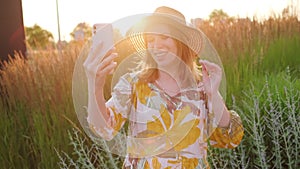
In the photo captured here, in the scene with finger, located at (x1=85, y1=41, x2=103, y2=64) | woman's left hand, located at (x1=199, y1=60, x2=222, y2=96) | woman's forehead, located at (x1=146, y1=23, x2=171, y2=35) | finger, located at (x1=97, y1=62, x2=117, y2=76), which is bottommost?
woman's left hand, located at (x1=199, y1=60, x2=222, y2=96)

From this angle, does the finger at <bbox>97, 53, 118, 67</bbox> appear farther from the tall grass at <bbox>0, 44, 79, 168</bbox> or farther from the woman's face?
the tall grass at <bbox>0, 44, 79, 168</bbox>

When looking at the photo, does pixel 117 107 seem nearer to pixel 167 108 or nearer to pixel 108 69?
pixel 167 108

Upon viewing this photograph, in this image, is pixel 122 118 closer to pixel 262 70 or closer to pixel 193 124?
pixel 193 124

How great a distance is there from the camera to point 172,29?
1.62 m

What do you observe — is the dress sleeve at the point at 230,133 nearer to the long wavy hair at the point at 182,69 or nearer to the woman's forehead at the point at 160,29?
the long wavy hair at the point at 182,69

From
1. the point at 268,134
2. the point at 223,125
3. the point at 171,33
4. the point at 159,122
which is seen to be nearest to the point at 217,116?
the point at 223,125

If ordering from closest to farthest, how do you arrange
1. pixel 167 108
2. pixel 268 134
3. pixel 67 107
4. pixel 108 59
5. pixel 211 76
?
1. pixel 108 59
2. pixel 211 76
3. pixel 167 108
4. pixel 268 134
5. pixel 67 107

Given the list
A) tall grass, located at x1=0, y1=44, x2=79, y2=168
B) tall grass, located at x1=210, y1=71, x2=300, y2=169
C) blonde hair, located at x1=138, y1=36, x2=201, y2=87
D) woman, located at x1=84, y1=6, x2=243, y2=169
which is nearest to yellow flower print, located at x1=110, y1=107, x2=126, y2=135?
woman, located at x1=84, y1=6, x2=243, y2=169

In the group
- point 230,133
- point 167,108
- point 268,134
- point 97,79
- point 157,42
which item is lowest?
point 268,134

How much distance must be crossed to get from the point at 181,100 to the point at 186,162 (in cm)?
21

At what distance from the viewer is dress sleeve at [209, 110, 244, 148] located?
1792 mm

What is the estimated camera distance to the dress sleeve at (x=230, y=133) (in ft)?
5.88

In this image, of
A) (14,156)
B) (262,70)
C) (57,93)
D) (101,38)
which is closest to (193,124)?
(101,38)

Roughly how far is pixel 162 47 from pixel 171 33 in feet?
0.17
